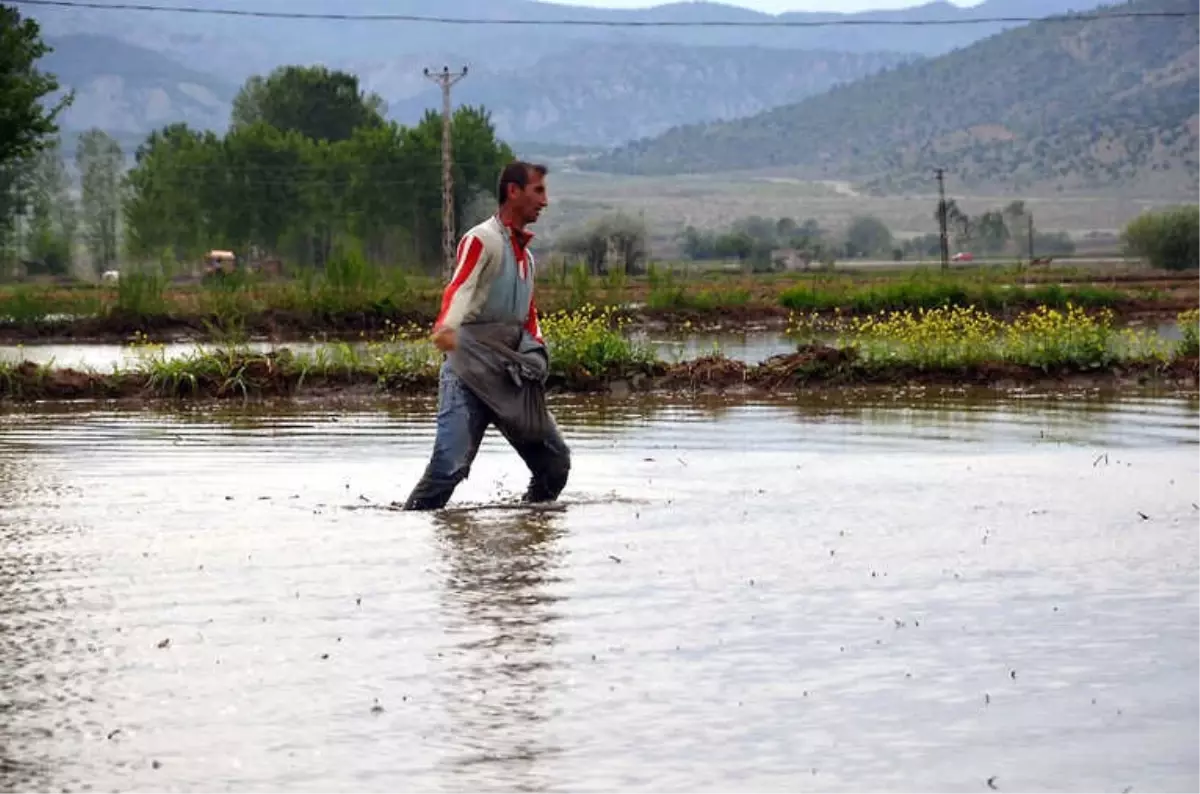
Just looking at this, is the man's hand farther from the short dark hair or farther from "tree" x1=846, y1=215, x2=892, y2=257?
"tree" x1=846, y1=215, x2=892, y2=257

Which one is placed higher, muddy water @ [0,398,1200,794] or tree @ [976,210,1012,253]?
tree @ [976,210,1012,253]

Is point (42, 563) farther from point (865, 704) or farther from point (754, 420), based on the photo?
point (754, 420)

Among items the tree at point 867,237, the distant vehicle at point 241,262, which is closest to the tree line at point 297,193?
the distant vehicle at point 241,262

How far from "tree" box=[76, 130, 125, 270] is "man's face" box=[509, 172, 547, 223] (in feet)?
505

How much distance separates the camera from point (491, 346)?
11422 mm

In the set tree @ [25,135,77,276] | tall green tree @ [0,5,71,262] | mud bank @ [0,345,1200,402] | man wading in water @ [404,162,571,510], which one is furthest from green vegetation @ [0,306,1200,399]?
tree @ [25,135,77,276]

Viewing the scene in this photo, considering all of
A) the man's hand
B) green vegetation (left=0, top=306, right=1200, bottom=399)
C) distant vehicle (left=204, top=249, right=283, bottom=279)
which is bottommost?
green vegetation (left=0, top=306, right=1200, bottom=399)

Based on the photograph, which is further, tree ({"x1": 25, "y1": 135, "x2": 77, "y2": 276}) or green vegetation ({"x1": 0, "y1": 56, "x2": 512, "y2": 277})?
tree ({"x1": 25, "y1": 135, "x2": 77, "y2": 276})

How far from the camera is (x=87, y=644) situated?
7.78 metres

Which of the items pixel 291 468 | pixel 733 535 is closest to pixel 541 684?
pixel 733 535

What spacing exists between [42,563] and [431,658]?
2940 millimetres

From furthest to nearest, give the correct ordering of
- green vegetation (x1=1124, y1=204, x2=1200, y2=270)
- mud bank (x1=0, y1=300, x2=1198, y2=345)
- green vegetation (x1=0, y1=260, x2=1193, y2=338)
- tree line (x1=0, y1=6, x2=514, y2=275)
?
tree line (x1=0, y1=6, x2=514, y2=275), green vegetation (x1=1124, y1=204, x2=1200, y2=270), mud bank (x1=0, y1=300, x2=1198, y2=345), green vegetation (x1=0, y1=260, x2=1193, y2=338)

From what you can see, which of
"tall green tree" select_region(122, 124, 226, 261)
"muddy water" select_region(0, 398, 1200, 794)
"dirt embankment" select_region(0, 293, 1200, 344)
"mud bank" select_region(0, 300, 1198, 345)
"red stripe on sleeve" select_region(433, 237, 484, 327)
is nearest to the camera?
"muddy water" select_region(0, 398, 1200, 794)

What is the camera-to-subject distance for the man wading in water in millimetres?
11242
